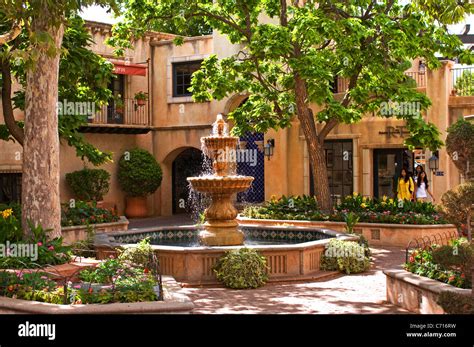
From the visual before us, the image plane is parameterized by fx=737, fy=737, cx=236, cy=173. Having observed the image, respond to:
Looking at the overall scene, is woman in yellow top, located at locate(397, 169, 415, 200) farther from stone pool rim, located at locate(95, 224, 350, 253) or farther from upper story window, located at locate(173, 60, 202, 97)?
upper story window, located at locate(173, 60, 202, 97)

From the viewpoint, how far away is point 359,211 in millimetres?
20453

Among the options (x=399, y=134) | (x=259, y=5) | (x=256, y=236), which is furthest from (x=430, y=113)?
(x=256, y=236)

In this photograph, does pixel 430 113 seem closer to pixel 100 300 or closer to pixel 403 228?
pixel 403 228

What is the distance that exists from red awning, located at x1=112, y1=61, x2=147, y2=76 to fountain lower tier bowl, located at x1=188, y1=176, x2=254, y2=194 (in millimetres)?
12825

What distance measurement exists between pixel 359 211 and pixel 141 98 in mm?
10766

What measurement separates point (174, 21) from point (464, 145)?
1049 cm

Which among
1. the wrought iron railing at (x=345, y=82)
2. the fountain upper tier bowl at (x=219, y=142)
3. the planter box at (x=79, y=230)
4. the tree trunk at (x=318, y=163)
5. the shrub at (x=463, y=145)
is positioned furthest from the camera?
the wrought iron railing at (x=345, y=82)

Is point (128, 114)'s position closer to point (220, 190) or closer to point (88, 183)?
point (88, 183)

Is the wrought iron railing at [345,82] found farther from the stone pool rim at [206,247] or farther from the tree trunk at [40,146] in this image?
the tree trunk at [40,146]

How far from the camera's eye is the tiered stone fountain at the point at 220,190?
583 inches

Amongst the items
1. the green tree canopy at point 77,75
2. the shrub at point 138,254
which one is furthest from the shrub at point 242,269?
the green tree canopy at point 77,75

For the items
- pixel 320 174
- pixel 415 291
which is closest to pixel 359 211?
pixel 320 174

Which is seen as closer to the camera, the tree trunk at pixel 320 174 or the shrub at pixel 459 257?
the shrub at pixel 459 257

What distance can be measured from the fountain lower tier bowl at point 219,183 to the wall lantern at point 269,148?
10.6 m
